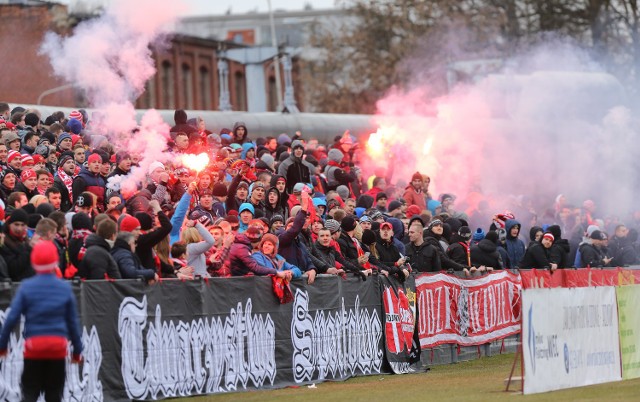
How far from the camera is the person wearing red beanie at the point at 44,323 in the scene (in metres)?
12.9

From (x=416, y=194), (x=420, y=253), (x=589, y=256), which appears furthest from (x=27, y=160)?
(x=589, y=256)

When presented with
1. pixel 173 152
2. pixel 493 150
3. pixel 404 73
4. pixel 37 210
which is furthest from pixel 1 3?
pixel 37 210

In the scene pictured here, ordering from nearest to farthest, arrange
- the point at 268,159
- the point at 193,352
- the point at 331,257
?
the point at 193,352 → the point at 331,257 → the point at 268,159

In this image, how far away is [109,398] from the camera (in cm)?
1501

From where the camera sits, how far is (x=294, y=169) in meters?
24.3

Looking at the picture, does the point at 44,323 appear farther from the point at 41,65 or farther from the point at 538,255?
the point at 41,65

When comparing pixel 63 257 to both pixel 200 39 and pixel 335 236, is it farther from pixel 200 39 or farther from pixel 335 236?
pixel 200 39

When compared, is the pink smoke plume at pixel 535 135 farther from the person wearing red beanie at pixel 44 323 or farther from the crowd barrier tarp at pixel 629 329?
the person wearing red beanie at pixel 44 323

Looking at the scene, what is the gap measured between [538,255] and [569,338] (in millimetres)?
8163

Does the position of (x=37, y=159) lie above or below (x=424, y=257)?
above

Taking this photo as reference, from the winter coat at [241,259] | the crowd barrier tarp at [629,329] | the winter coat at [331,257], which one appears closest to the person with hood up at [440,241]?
the winter coat at [331,257]

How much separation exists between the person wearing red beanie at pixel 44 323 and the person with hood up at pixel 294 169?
1121 cm

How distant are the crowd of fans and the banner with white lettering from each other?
0.37 m

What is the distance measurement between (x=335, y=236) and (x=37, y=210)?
17.1ft
